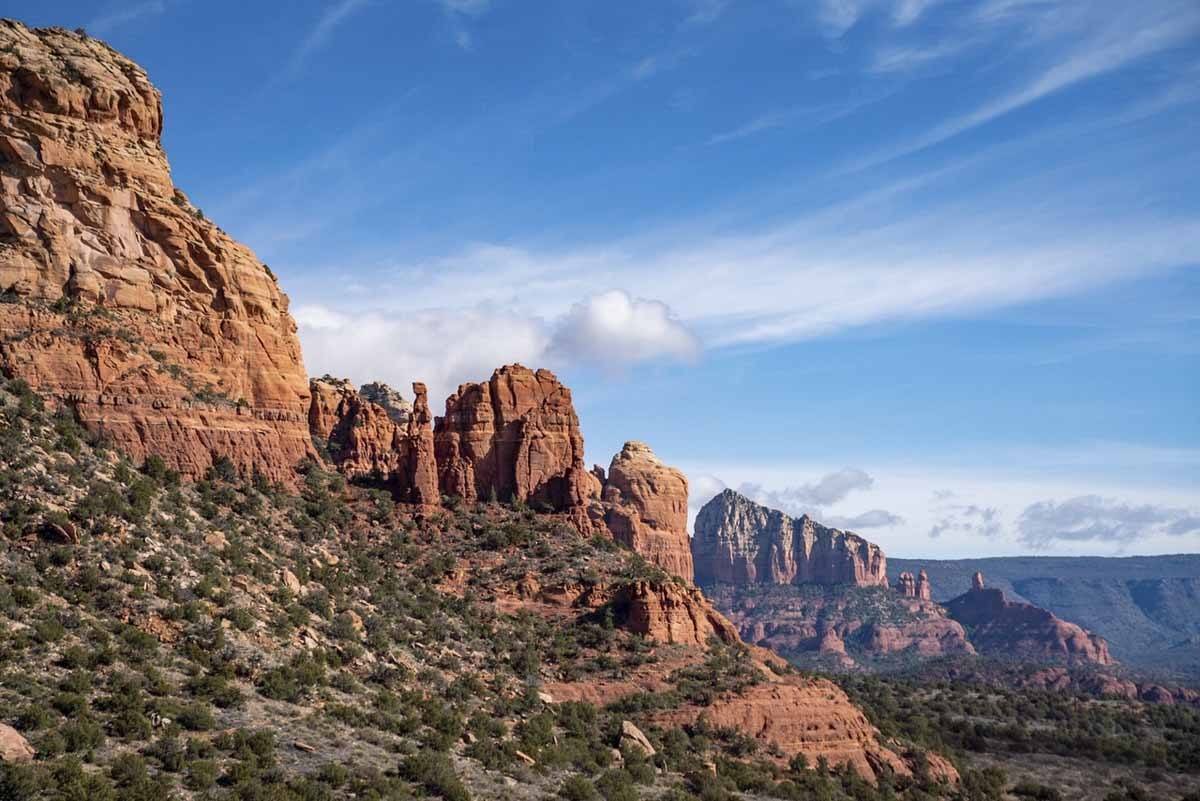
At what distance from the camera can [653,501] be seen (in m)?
125

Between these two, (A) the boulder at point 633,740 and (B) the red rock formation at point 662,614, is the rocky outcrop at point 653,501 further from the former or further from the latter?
(A) the boulder at point 633,740

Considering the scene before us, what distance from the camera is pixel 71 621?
35.4 m

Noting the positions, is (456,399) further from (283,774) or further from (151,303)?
(283,774)

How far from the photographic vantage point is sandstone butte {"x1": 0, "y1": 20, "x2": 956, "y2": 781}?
50969mm

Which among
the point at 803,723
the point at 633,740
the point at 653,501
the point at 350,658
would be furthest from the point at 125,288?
the point at 653,501

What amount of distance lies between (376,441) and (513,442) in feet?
35.8

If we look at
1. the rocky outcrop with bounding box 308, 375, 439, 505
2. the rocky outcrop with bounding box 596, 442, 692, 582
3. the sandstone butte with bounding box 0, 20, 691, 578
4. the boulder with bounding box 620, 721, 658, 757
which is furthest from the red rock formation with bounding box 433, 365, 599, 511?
the rocky outcrop with bounding box 596, 442, 692, 582

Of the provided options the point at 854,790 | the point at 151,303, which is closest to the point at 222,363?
the point at 151,303

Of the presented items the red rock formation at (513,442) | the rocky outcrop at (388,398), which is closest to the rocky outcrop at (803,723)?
the red rock formation at (513,442)

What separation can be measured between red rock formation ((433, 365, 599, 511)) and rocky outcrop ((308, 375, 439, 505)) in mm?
2246

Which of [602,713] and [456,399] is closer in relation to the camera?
[602,713]

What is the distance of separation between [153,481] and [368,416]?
29.8 metres

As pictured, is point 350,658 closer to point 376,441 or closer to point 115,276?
point 115,276

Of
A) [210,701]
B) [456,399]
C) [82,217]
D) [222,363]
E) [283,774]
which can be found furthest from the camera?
[456,399]
